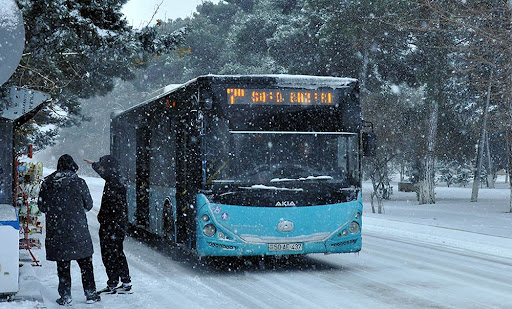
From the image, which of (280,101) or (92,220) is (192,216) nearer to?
(280,101)

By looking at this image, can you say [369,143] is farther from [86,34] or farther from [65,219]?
[65,219]

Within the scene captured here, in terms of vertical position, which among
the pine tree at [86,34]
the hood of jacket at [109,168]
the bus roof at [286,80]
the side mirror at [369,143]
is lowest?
the hood of jacket at [109,168]

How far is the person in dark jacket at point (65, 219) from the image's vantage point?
25.6 feet

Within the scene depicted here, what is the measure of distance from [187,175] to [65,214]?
324 cm

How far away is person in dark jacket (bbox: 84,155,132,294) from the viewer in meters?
8.61

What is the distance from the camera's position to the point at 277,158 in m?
10.5

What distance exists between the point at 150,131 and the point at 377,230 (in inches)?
319

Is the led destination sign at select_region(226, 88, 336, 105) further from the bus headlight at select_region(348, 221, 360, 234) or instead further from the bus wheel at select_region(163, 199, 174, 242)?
the bus wheel at select_region(163, 199, 174, 242)

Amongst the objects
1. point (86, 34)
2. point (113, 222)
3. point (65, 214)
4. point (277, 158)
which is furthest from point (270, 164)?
point (65, 214)

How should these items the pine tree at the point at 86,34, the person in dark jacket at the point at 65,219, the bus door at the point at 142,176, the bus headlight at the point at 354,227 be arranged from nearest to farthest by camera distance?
the person in dark jacket at the point at 65,219, the pine tree at the point at 86,34, the bus headlight at the point at 354,227, the bus door at the point at 142,176

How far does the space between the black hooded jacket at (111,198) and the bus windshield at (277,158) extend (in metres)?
1.98

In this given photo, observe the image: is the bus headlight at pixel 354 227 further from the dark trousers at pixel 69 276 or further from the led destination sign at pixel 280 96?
the dark trousers at pixel 69 276

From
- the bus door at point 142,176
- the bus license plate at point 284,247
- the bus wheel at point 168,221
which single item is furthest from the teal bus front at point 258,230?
the bus door at point 142,176

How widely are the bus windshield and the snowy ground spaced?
147 centimetres
